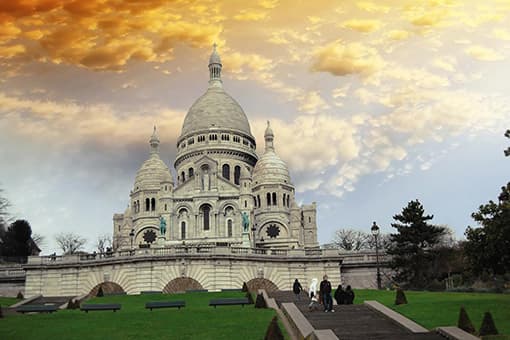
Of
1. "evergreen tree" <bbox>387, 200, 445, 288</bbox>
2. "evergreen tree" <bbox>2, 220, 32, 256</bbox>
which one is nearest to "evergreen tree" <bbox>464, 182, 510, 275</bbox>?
"evergreen tree" <bbox>387, 200, 445, 288</bbox>

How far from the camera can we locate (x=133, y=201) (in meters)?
99.8

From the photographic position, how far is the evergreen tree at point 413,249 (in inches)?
2008

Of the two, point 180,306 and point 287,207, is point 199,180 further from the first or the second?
point 180,306

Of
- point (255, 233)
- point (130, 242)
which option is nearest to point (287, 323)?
point (255, 233)

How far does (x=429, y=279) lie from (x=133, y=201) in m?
59.8

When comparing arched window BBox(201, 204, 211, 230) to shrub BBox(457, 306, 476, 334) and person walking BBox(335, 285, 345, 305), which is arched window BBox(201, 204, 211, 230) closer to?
person walking BBox(335, 285, 345, 305)

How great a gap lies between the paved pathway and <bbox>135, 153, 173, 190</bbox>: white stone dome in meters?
71.5

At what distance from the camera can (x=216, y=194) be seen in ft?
293

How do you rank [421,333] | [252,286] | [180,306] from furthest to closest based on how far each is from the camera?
[252,286] < [180,306] < [421,333]

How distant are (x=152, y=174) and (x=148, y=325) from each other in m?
75.4

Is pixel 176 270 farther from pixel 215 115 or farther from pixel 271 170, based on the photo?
pixel 215 115

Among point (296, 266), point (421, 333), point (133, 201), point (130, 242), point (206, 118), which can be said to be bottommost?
point (421, 333)

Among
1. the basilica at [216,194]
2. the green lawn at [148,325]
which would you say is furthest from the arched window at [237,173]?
the green lawn at [148,325]

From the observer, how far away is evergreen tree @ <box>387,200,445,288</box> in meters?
51.0
